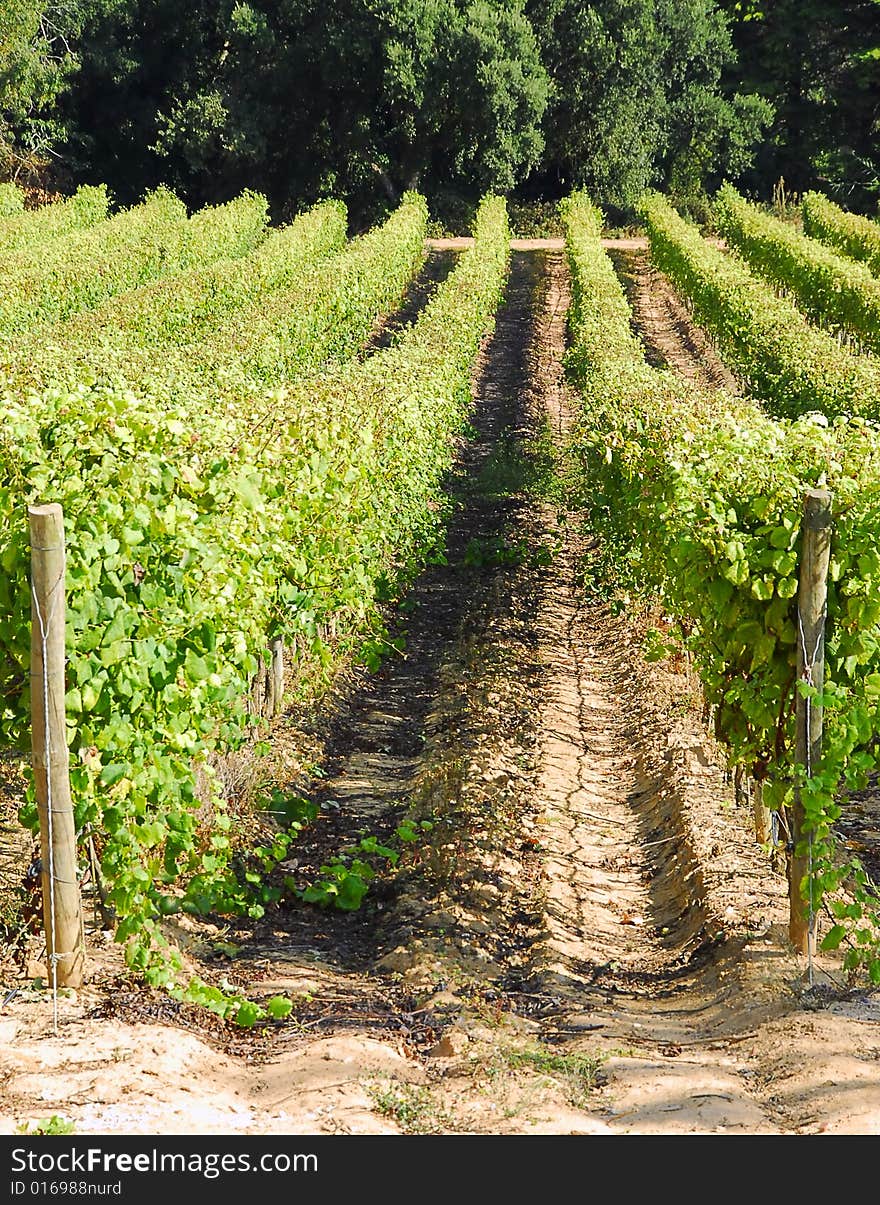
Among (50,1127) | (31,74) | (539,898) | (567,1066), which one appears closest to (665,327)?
(539,898)

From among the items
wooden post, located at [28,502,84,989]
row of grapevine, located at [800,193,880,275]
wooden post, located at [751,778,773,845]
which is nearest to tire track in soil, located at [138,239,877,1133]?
wooden post, located at [751,778,773,845]

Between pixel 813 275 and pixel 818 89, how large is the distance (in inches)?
1022

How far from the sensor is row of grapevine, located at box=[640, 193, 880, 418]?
1350 cm

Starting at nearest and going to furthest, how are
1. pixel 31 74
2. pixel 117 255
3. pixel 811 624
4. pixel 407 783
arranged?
pixel 811 624 → pixel 407 783 → pixel 117 255 → pixel 31 74

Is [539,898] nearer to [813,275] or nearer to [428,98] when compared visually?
[813,275]

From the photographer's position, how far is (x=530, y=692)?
8.18 meters

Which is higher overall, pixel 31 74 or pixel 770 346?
pixel 31 74

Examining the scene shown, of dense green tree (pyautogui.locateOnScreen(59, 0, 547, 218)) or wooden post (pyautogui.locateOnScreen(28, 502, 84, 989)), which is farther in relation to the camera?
dense green tree (pyautogui.locateOnScreen(59, 0, 547, 218))

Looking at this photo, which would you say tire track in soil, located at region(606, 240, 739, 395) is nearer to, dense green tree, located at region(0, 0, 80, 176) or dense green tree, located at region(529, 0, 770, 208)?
dense green tree, located at region(529, 0, 770, 208)

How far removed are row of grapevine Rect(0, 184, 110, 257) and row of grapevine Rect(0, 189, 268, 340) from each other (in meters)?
0.86

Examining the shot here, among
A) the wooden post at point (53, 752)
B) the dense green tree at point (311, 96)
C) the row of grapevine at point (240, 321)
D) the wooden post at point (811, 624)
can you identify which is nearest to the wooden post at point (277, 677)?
the row of grapevine at point (240, 321)

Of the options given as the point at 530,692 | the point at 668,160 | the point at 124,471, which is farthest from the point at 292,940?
the point at 668,160

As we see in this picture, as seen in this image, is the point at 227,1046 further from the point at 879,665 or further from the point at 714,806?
the point at 714,806

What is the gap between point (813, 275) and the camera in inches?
912
